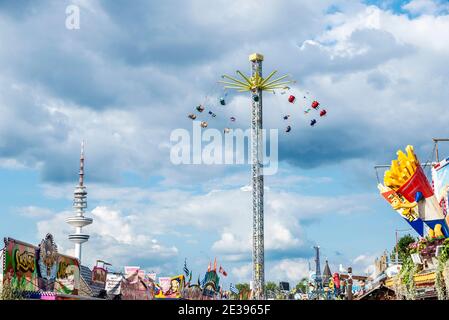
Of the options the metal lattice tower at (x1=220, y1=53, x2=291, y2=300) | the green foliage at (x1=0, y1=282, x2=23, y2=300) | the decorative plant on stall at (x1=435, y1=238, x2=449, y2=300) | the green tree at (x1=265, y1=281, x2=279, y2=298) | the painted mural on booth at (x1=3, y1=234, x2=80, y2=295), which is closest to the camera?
the decorative plant on stall at (x1=435, y1=238, x2=449, y2=300)

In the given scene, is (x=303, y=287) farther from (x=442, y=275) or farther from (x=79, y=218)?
(x=442, y=275)

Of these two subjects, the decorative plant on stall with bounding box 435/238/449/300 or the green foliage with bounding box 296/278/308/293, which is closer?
the decorative plant on stall with bounding box 435/238/449/300

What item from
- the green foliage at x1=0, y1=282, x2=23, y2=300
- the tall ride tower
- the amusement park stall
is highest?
the tall ride tower

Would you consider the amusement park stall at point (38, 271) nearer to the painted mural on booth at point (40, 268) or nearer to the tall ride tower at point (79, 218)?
the painted mural on booth at point (40, 268)

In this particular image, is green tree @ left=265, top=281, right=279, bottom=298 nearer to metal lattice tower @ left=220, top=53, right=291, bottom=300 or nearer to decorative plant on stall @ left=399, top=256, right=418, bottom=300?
metal lattice tower @ left=220, top=53, right=291, bottom=300

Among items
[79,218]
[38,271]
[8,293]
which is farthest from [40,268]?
[79,218]

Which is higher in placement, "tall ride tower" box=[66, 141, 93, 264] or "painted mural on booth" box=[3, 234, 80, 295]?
"tall ride tower" box=[66, 141, 93, 264]

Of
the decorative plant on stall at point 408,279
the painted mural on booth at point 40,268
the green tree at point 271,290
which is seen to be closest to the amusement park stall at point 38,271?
the painted mural on booth at point 40,268

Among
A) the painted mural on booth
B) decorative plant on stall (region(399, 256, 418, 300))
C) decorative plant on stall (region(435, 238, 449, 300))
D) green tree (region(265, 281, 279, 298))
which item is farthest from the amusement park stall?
green tree (region(265, 281, 279, 298))

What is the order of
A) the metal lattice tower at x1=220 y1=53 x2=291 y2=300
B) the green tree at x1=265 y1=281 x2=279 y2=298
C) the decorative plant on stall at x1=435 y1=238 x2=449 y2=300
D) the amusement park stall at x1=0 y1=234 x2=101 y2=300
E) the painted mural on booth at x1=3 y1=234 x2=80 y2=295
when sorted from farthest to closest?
1. the green tree at x1=265 y1=281 x2=279 y2=298
2. the metal lattice tower at x1=220 y1=53 x2=291 y2=300
3. the painted mural on booth at x1=3 y1=234 x2=80 y2=295
4. the amusement park stall at x1=0 y1=234 x2=101 y2=300
5. the decorative plant on stall at x1=435 y1=238 x2=449 y2=300

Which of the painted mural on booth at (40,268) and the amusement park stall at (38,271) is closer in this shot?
the amusement park stall at (38,271)

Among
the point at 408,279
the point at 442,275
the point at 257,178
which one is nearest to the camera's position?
the point at 442,275

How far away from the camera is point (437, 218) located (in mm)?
35406
